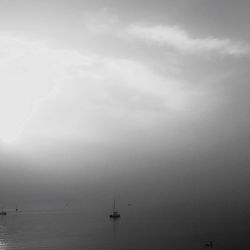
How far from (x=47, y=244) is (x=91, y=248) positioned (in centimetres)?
2144

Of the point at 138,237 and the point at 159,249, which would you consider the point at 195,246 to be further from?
the point at 138,237

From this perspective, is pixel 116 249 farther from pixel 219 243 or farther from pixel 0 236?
pixel 0 236

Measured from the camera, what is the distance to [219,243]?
127 metres

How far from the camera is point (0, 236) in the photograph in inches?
6265

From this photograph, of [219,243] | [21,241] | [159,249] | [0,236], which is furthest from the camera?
[0,236]

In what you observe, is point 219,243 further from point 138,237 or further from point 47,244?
point 47,244

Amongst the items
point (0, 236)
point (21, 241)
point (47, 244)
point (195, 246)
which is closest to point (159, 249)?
point (195, 246)

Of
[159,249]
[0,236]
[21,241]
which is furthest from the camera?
[0,236]

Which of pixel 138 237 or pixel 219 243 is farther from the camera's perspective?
pixel 138 237

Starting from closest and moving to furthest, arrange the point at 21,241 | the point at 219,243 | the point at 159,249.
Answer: the point at 159,249 < the point at 219,243 < the point at 21,241

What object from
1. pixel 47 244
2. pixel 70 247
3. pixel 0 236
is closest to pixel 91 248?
pixel 70 247

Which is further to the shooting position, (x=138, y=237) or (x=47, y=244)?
(x=138, y=237)

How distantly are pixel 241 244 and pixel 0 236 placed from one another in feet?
373

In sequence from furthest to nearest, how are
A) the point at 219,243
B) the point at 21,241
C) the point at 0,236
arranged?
the point at 0,236
the point at 21,241
the point at 219,243
